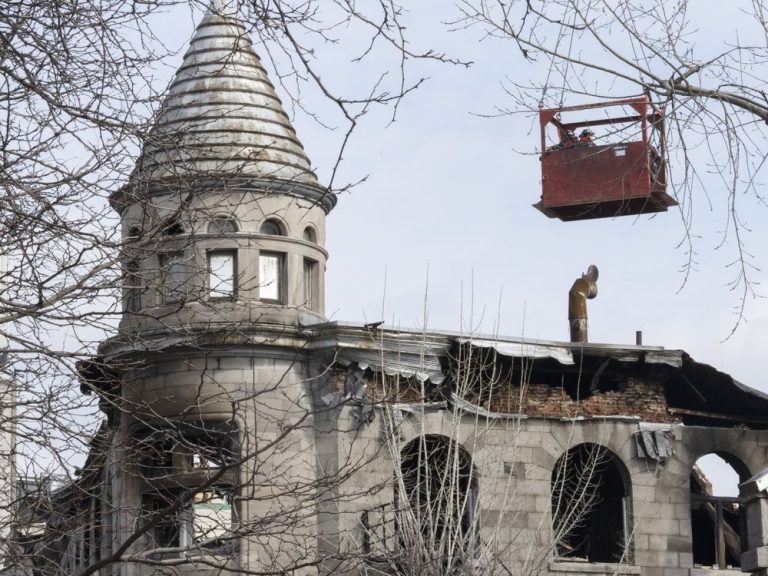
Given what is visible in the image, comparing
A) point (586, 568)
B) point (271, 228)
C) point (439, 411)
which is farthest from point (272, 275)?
point (586, 568)

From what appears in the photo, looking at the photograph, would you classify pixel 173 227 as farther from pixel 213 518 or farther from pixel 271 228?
pixel 271 228

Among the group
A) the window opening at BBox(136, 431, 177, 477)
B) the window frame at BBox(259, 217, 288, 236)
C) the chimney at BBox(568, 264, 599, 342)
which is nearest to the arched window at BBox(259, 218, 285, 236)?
the window frame at BBox(259, 217, 288, 236)

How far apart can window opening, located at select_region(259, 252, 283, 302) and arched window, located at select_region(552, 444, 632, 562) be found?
20.2 feet

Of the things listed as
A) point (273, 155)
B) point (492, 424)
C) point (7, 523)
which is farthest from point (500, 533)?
point (7, 523)

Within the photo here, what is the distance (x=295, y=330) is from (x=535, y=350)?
15.0ft

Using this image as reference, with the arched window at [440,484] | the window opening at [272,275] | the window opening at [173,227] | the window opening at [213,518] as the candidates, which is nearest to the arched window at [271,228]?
the window opening at [272,275]

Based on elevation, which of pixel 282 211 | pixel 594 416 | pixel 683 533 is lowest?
pixel 683 533

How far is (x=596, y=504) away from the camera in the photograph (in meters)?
37.2

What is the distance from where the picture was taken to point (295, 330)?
34.1 metres

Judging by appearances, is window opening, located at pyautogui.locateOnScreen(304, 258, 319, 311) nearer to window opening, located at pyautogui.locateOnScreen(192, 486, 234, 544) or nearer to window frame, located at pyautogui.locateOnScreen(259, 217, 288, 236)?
window frame, located at pyautogui.locateOnScreen(259, 217, 288, 236)

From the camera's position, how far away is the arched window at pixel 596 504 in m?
35.8

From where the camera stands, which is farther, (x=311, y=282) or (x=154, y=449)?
(x=311, y=282)

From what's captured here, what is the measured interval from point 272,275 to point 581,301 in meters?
7.00

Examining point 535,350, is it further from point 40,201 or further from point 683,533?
point 40,201
